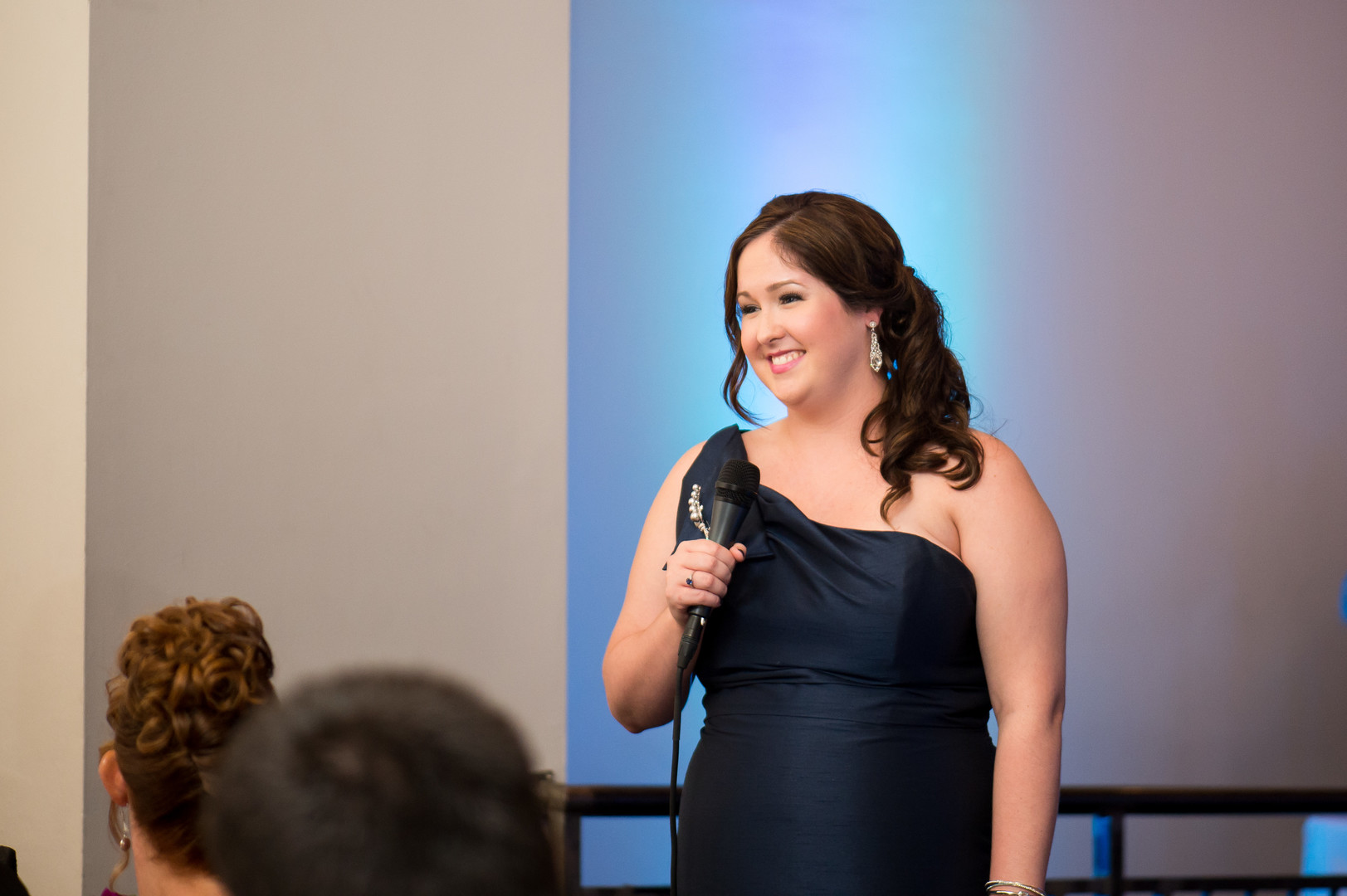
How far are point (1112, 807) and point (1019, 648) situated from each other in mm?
1032

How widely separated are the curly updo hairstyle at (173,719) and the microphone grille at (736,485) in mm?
649

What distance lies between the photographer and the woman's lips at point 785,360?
5.63 feet

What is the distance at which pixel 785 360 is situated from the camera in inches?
67.7

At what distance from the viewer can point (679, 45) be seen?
3254 millimetres

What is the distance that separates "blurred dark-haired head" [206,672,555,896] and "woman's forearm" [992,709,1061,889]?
3.80ft

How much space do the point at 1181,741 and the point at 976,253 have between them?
1.76 metres

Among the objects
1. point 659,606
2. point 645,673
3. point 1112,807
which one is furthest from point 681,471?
point 1112,807

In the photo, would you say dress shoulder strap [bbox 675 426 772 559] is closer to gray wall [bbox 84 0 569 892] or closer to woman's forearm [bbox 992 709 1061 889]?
woman's forearm [bbox 992 709 1061 889]

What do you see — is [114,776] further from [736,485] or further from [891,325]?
[891,325]

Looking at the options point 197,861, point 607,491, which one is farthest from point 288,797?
point 607,491

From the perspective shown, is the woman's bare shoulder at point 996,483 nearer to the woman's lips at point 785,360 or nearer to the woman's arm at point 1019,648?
the woman's arm at point 1019,648

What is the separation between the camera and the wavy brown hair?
1.70 metres

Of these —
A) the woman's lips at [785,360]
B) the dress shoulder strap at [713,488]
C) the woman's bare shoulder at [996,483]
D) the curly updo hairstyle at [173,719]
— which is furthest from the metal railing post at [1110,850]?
the curly updo hairstyle at [173,719]

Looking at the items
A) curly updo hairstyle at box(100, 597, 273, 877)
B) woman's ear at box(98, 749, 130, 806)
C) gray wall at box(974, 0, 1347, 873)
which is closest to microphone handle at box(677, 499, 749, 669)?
curly updo hairstyle at box(100, 597, 273, 877)
